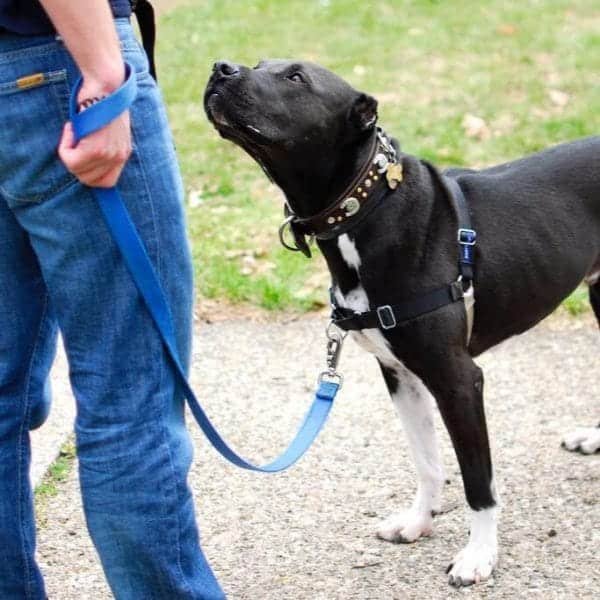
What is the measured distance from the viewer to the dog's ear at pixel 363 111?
306 centimetres

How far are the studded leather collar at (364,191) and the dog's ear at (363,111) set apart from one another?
7 centimetres

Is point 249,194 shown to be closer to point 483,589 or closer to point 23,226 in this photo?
point 483,589

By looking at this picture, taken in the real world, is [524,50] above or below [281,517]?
below

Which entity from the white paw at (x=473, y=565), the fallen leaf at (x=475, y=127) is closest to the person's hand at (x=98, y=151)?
the white paw at (x=473, y=565)

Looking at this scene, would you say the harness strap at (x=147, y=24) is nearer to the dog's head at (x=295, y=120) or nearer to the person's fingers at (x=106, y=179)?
the dog's head at (x=295, y=120)

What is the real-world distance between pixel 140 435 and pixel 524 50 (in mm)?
6634

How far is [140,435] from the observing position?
2.38m

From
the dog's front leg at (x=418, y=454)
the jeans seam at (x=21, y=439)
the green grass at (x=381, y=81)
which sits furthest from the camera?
the green grass at (x=381, y=81)

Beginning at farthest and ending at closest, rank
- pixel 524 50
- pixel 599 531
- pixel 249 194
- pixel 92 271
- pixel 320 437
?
pixel 524 50 < pixel 249 194 < pixel 320 437 < pixel 599 531 < pixel 92 271

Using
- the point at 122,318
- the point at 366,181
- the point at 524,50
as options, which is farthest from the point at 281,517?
the point at 524,50

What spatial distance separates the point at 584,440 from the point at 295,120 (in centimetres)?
179

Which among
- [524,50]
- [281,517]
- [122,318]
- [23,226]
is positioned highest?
[23,226]

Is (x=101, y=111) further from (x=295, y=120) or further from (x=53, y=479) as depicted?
(x=53, y=479)

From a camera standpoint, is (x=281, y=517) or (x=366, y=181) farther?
(x=281, y=517)
